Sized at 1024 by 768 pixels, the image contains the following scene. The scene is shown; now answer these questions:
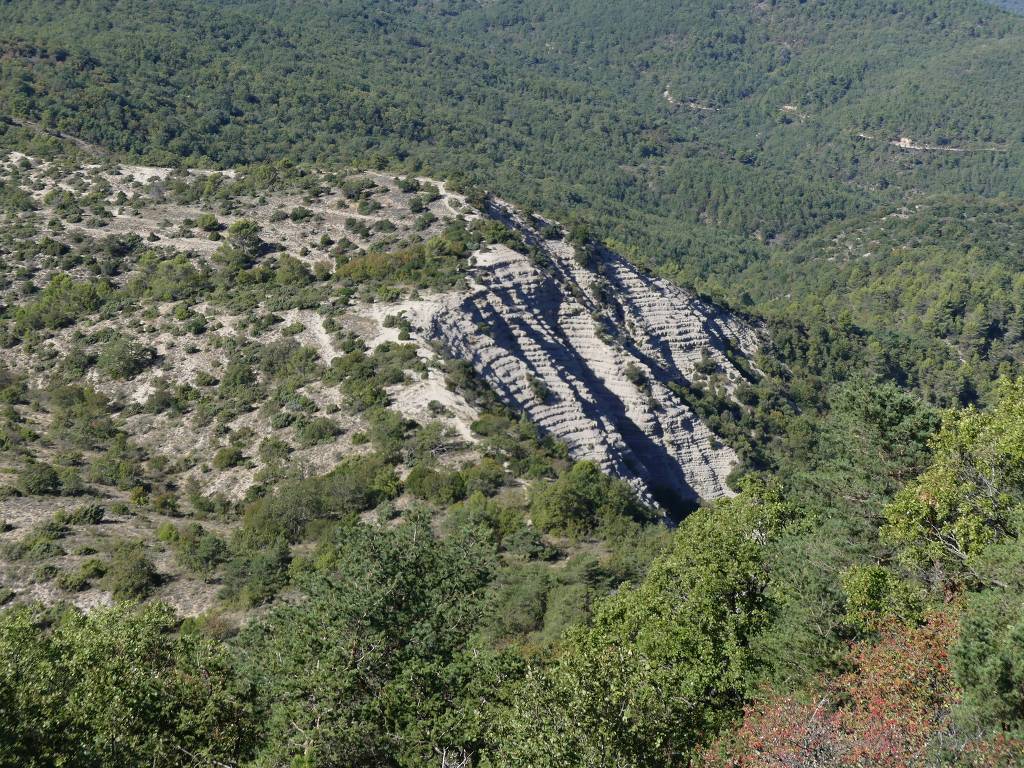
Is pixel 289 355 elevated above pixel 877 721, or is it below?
below

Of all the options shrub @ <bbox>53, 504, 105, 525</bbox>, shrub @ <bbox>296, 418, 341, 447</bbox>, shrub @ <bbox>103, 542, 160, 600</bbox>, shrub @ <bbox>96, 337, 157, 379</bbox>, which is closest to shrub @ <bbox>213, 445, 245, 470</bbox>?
shrub @ <bbox>296, 418, 341, 447</bbox>

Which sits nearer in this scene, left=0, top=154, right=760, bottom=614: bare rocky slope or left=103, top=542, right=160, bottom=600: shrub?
left=103, top=542, right=160, bottom=600: shrub

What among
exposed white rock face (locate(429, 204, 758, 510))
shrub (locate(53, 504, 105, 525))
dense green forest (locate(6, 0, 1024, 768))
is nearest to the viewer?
dense green forest (locate(6, 0, 1024, 768))

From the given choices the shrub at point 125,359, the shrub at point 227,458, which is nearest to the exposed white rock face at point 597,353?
the shrub at point 227,458

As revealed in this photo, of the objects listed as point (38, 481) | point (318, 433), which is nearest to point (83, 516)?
point (38, 481)

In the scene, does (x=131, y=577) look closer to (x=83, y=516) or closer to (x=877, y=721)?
(x=83, y=516)

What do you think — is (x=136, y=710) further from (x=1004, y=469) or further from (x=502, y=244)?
(x=502, y=244)

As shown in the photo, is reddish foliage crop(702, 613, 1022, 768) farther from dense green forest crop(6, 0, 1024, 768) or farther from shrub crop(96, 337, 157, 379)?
shrub crop(96, 337, 157, 379)
